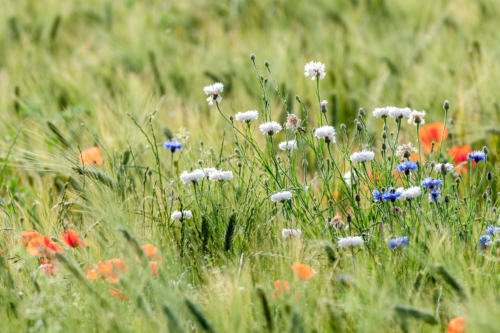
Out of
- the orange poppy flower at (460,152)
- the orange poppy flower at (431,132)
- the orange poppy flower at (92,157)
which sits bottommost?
the orange poppy flower at (460,152)

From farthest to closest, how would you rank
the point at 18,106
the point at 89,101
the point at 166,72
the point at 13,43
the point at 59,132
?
the point at 13,43 → the point at 166,72 → the point at 89,101 → the point at 18,106 → the point at 59,132

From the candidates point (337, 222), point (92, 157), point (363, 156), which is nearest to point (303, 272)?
point (337, 222)

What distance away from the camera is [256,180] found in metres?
1.27

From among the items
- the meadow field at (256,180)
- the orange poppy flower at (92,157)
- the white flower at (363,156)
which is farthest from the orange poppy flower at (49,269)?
the white flower at (363,156)

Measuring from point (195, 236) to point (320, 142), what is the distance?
36cm

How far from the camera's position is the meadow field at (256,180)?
90 centimetres

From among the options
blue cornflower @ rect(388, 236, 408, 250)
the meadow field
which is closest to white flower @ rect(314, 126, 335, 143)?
the meadow field

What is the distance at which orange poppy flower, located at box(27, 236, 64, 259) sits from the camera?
100cm

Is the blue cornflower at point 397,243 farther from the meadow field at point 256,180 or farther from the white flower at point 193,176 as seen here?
the white flower at point 193,176

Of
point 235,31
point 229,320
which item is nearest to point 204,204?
point 229,320

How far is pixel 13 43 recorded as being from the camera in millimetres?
3336

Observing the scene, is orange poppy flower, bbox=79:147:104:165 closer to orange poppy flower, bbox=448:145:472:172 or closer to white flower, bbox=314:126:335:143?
white flower, bbox=314:126:335:143

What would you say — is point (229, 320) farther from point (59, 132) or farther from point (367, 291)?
point (59, 132)

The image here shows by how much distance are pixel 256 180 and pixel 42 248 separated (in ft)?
1.59
